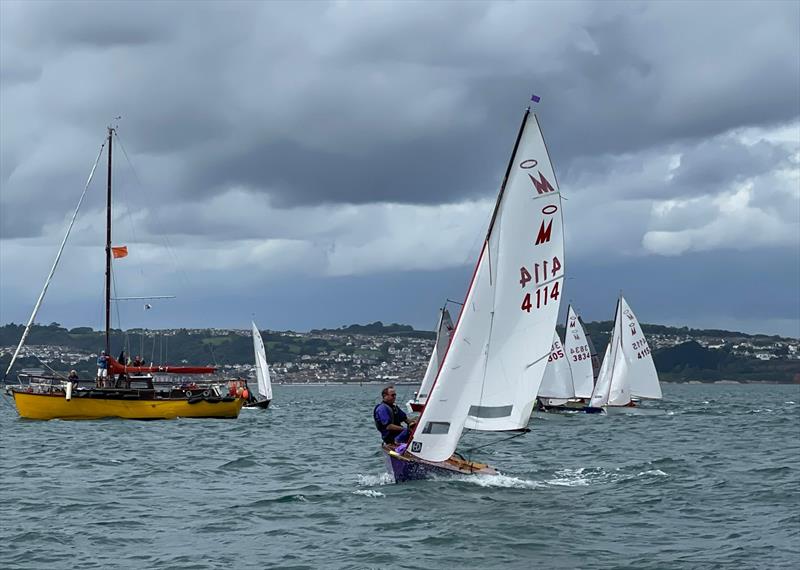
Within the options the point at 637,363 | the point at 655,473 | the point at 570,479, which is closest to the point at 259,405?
the point at 637,363

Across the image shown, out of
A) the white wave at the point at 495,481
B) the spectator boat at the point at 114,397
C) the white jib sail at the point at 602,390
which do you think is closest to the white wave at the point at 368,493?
the white wave at the point at 495,481

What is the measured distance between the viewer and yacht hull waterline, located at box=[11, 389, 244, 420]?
189ft

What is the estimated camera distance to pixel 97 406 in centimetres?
5822

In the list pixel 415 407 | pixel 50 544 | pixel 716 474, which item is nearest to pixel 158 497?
pixel 50 544

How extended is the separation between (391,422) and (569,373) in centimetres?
4727

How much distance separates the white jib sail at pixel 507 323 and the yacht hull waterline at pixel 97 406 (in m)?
34.8

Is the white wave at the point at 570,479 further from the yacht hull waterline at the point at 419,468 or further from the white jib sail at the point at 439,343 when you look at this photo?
the white jib sail at the point at 439,343

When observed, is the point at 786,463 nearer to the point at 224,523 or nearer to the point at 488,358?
the point at 488,358

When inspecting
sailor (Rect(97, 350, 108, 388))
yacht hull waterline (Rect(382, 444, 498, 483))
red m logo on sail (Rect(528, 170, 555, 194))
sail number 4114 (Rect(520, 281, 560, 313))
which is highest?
red m logo on sail (Rect(528, 170, 555, 194))

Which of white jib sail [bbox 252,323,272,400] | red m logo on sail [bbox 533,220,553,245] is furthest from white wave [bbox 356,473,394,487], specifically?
white jib sail [bbox 252,323,272,400]

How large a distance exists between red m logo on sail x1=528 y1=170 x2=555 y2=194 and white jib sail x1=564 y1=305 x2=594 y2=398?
5166 cm

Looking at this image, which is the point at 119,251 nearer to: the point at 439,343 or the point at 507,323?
the point at 439,343

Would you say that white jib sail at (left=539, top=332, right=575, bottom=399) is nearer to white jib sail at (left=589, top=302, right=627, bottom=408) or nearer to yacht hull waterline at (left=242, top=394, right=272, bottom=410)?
white jib sail at (left=589, top=302, right=627, bottom=408)

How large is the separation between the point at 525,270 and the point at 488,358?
2227 mm
